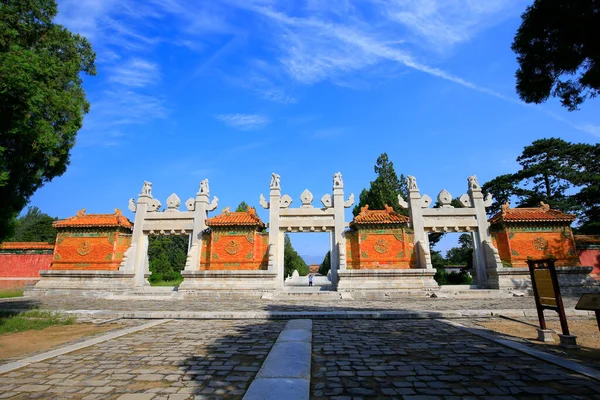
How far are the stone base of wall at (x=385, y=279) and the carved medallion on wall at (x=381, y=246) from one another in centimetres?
150

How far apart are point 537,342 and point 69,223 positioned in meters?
23.8

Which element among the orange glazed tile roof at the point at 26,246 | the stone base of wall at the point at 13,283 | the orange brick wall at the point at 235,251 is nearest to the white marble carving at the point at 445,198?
the orange brick wall at the point at 235,251

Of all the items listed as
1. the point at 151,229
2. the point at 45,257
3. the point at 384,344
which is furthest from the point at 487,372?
the point at 45,257

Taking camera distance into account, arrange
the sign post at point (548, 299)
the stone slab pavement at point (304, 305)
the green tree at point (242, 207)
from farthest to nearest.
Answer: the green tree at point (242, 207) < the stone slab pavement at point (304, 305) < the sign post at point (548, 299)

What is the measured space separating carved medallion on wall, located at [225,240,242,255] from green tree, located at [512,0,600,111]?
1521cm

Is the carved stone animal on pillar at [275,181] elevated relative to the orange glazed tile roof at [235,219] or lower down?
elevated

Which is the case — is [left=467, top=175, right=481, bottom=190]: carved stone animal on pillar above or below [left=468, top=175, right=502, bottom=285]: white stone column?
above

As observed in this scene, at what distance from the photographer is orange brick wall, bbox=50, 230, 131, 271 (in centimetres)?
1873

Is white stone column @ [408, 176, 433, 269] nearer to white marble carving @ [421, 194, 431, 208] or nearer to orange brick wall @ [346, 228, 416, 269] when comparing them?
white marble carving @ [421, 194, 431, 208]

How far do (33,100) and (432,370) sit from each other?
9.43 metres

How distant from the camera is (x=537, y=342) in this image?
591 centimetres

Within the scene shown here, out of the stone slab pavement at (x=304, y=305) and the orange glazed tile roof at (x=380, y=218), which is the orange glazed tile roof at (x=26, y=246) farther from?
the orange glazed tile roof at (x=380, y=218)

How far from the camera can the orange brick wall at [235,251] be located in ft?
59.5

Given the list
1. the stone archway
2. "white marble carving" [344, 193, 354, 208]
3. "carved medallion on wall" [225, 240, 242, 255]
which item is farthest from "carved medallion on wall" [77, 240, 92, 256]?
"white marble carving" [344, 193, 354, 208]
